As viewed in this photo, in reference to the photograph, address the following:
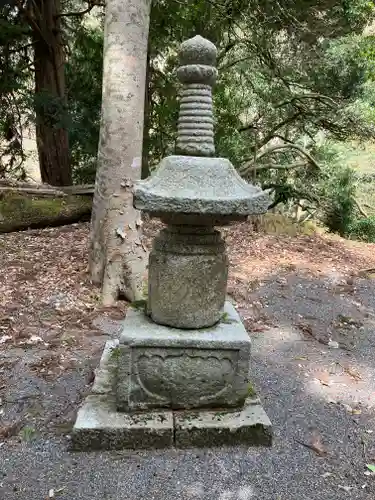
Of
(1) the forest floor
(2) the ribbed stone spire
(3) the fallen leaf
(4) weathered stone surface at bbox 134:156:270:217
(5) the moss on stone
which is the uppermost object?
(2) the ribbed stone spire

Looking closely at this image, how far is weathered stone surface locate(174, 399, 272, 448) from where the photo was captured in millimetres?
2564

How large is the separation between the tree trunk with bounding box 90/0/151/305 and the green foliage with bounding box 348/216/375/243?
25.6 feet

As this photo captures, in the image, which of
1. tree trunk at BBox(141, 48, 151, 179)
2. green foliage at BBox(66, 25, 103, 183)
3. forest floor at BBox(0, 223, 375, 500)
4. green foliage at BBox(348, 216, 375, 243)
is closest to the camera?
forest floor at BBox(0, 223, 375, 500)

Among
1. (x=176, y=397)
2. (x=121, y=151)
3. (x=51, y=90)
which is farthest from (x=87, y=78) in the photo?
(x=176, y=397)

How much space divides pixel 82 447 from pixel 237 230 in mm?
5764

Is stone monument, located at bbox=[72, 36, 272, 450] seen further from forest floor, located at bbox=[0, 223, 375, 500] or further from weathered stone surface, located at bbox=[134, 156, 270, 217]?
forest floor, located at bbox=[0, 223, 375, 500]

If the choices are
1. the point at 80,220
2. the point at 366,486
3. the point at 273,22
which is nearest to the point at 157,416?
the point at 366,486

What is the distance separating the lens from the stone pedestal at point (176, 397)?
2557mm

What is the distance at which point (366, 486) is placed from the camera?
234 cm

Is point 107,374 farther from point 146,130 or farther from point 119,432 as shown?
point 146,130

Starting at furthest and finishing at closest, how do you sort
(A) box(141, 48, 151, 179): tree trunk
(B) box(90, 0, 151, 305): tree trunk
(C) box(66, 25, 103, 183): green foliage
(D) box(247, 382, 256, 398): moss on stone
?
(C) box(66, 25, 103, 183): green foliage < (A) box(141, 48, 151, 179): tree trunk < (B) box(90, 0, 151, 305): tree trunk < (D) box(247, 382, 256, 398): moss on stone

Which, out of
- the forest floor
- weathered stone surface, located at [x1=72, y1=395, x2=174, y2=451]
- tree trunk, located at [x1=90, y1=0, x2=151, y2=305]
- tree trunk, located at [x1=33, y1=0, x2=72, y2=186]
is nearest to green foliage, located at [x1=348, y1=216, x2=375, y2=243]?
the forest floor

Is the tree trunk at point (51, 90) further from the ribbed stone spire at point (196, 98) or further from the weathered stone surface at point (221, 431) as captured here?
the weathered stone surface at point (221, 431)

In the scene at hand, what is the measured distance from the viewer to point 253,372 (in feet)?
11.6
